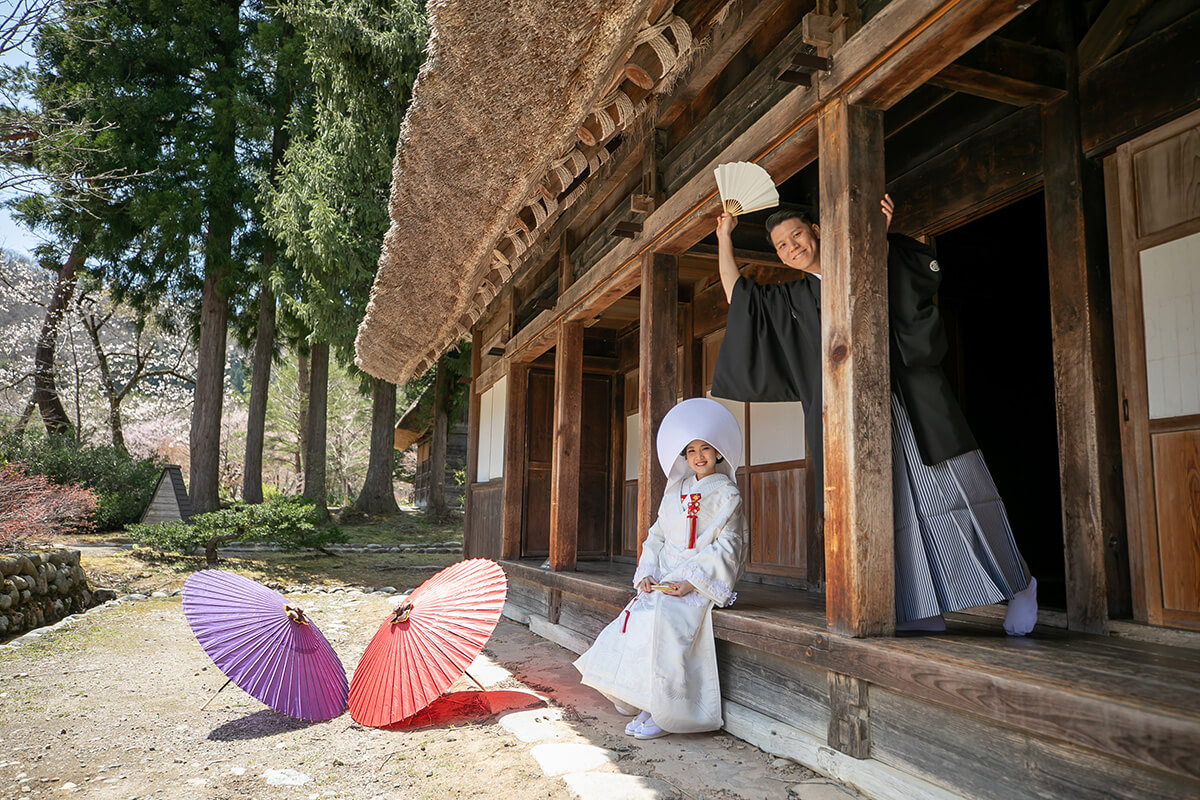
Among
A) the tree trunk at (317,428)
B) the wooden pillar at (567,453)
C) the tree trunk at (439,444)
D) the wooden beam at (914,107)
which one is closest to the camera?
the wooden beam at (914,107)

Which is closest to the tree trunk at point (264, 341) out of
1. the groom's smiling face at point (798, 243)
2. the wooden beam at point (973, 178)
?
the wooden beam at point (973, 178)

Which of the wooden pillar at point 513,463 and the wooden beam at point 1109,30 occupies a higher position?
the wooden beam at point 1109,30

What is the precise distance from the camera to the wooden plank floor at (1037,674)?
1517 mm

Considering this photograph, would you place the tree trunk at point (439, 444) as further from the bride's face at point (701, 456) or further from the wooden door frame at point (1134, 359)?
the wooden door frame at point (1134, 359)

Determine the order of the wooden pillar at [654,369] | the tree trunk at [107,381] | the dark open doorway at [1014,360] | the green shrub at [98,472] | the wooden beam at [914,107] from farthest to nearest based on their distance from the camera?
the tree trunk at [107,381] → the green shrub at [98,472] → the dark open doorway at [1014,360] → the wooden pillar at [654,369] → the wooden beam at [914,107]

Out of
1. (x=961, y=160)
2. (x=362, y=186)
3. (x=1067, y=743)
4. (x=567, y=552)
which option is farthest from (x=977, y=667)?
(x=362, y=186)

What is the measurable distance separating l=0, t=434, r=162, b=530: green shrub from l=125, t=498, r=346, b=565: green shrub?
3903 millimetres

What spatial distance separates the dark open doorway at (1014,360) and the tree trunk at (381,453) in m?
13.2

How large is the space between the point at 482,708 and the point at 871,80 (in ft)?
10.8

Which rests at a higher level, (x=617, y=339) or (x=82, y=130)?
(x=82, y=130)

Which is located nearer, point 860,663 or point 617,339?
point 860,663

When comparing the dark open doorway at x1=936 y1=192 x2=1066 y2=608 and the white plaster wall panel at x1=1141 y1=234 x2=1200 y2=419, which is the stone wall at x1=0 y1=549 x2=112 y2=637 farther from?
the white plaster wall panel at x1=1141 y1=234 x2=1200 y2=419

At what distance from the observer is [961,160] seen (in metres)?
3.60

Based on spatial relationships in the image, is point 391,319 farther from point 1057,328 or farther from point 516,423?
point 1057,328
